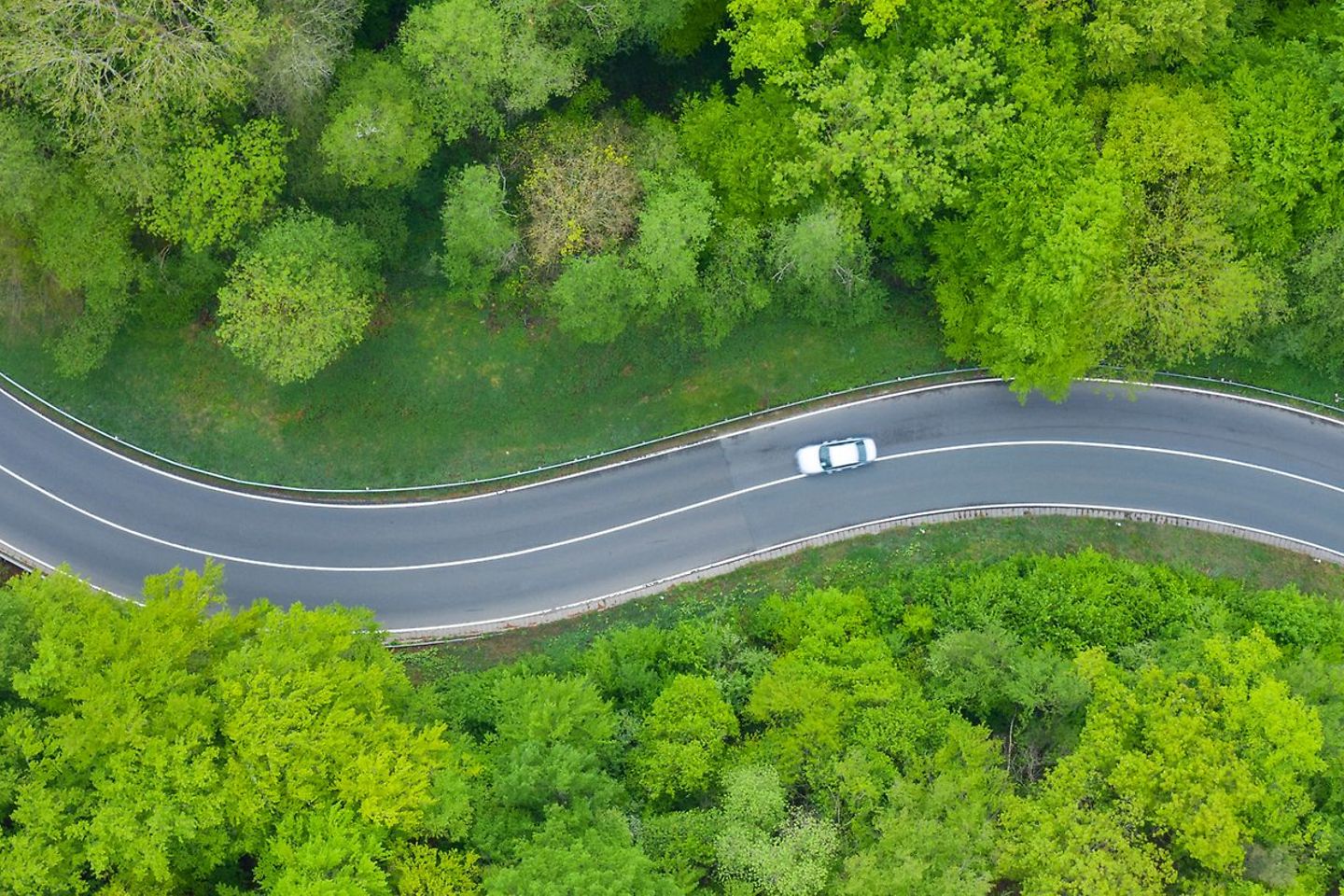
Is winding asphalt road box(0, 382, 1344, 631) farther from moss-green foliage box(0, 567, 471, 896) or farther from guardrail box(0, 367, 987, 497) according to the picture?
moss-green foliage box(0, 567, 471, 896)

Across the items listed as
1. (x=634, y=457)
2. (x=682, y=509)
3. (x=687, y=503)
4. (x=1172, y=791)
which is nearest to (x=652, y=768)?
(x=682, y=509)

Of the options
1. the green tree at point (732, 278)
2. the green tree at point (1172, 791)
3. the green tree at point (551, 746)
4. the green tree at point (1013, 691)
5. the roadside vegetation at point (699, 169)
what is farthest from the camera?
the green tree at point (732, 278)

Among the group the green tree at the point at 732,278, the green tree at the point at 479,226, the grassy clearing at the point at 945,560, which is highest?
A: the green tree at the point at 479,226

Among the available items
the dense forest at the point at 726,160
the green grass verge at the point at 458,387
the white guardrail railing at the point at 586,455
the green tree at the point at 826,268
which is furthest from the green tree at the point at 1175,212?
the green tree at the point at 826,268

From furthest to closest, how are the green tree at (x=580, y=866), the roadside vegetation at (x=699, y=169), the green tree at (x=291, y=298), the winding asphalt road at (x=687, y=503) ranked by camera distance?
the winding asphalt road at (x=687, y=503) → the green tree at (x=291, y=298) → the roadside vegetation at (x=699, y=169) → the green tree at (x=580, y=866)

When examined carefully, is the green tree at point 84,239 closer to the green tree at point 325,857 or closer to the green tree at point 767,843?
the green tree at point 325,857

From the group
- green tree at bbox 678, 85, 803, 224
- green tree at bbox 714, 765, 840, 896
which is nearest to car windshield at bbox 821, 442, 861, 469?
green tree at bbox 678, 85, 803, 224

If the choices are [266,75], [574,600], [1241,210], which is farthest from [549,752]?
[1241,210]
